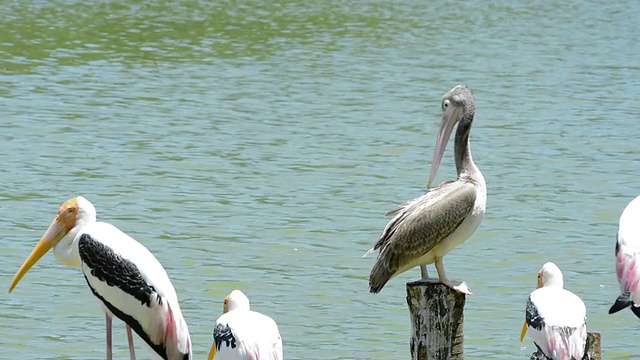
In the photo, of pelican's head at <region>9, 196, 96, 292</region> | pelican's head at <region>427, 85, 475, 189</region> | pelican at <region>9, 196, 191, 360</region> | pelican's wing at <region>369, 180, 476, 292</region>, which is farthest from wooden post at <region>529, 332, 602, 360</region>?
pelican's head at <region>9, 196, 96, 292</region>

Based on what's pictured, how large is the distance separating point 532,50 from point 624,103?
263 inches

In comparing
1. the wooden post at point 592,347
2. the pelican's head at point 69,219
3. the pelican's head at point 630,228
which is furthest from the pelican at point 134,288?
the pelican's head at point 630,228

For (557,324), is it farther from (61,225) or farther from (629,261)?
(61,225)

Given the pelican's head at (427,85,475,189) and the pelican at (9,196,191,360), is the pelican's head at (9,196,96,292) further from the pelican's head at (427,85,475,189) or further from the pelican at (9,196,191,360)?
the pelican's head at (427,85,475,189)

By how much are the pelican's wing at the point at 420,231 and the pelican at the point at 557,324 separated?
573mm

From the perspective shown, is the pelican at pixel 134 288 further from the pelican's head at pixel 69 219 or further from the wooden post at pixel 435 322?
the wooden post at pixel 435 322

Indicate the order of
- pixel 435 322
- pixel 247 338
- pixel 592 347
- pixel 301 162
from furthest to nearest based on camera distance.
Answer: pixel 301 162, pixel 592 347, pixel 435 322, pixel 247 338

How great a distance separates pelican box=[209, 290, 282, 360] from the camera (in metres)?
6.35

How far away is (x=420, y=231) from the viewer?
7.09m

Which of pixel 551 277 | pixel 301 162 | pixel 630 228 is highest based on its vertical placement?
pixel 630 228

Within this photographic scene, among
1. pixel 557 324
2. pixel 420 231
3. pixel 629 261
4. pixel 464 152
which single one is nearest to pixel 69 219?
pixel 420 231

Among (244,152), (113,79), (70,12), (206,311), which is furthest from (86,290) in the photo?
(70,12)

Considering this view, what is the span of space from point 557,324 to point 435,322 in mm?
581

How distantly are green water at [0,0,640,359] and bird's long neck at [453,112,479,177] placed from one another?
200 cm
